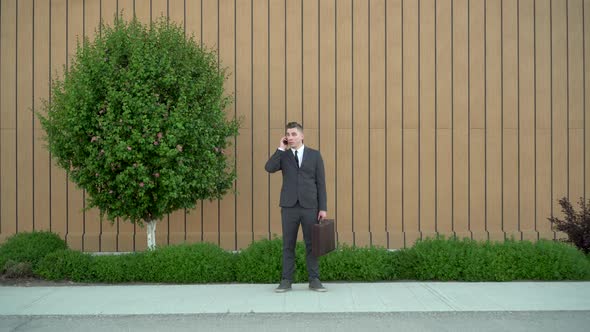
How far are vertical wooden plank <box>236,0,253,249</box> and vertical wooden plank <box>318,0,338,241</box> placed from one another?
132 cm

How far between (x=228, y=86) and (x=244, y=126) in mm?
807

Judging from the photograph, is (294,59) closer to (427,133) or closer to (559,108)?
(427,133)

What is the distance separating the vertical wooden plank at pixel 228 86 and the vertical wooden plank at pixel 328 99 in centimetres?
163

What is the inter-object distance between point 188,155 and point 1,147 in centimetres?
452

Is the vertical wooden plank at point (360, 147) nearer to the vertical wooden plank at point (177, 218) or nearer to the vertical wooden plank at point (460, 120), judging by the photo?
the vertical wooden plank at point (460, 120)

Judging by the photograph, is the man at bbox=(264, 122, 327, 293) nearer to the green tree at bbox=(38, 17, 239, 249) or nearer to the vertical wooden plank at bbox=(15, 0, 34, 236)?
the green tree at bbox=(38, 17, 239, 249)

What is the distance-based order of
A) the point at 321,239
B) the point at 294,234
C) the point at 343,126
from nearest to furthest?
the point at 321,239 < the point at 294,234 < the point at 343,126

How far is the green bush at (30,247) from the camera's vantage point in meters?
10.7

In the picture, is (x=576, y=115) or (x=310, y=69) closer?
(x=310, y=69)

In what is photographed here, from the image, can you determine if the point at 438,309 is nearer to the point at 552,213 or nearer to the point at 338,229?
the point at 338,229

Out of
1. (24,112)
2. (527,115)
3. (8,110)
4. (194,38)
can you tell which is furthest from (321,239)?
(8,110)

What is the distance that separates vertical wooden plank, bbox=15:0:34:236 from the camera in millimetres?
13484

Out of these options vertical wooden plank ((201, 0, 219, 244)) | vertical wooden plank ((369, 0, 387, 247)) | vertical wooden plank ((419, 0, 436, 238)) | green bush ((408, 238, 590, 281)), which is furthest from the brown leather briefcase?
vertical wooden plank ((419, 0, 436, 238))

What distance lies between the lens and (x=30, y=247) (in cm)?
1094
